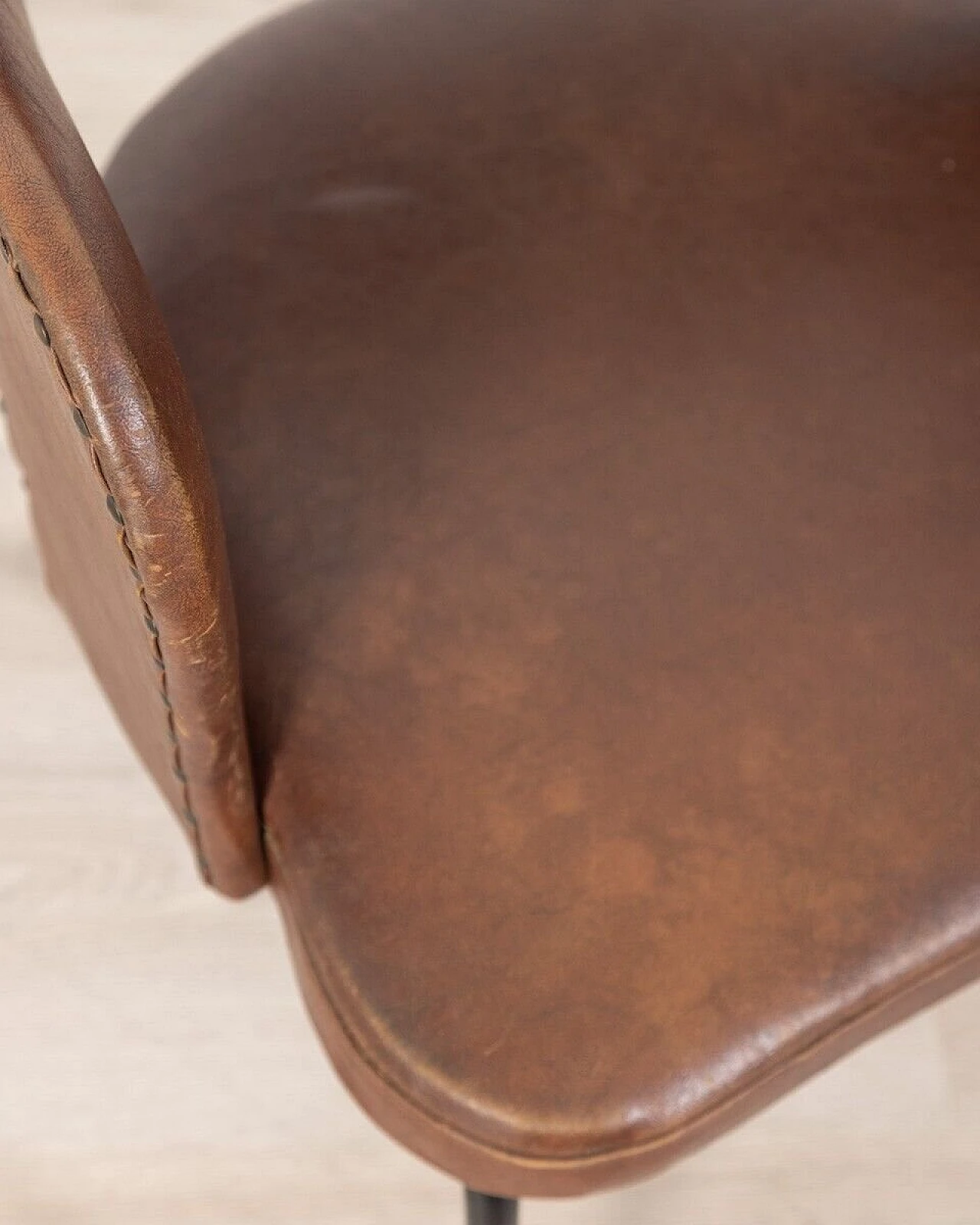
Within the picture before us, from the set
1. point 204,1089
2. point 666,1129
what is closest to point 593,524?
point 666,1129

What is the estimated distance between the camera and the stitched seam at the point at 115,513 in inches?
15.5

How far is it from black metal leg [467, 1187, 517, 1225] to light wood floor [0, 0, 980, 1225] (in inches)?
8.2

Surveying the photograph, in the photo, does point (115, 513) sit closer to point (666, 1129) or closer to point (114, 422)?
point (114, 422)

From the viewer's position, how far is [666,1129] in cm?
56

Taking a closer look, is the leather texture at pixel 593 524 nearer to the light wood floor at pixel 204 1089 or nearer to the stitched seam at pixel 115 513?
the stitched seam at pixel 115 513

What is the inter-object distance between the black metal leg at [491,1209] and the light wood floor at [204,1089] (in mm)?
208

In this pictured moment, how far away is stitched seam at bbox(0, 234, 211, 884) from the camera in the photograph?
0.39 metres

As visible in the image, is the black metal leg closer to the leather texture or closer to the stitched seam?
the leather texture

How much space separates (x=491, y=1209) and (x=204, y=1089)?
321 millimetres

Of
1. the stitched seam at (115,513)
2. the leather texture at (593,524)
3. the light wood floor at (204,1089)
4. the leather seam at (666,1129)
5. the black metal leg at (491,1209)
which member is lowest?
the light wood floor at (204,1089)

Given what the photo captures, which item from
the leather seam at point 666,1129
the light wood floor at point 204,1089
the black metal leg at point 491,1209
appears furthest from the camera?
the light wood floor at point 204,1089

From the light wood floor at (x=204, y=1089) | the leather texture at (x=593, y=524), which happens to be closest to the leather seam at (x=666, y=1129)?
the leather texture at (x=593, y=524)

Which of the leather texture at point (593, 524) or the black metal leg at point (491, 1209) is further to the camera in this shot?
the black metal leg at point (491, 1209)

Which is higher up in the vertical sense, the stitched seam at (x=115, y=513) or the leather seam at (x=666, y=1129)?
the stitched seam at (x=115, y=513)
